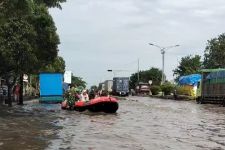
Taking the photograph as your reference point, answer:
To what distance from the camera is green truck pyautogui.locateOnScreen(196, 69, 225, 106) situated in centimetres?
5131

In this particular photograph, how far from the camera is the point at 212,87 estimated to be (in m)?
53.9

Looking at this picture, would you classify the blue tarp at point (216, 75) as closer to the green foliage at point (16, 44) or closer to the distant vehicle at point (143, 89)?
the green foliage at point (16, 44)

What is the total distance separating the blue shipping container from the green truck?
529 inches

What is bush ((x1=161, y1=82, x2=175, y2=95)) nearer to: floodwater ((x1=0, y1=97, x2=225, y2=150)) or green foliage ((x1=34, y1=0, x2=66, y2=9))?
floodwater ((x1=0, y1=97, x2=225, y2=150))

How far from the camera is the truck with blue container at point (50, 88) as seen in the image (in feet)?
174

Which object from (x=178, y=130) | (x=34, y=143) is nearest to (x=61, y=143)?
(x=34, y=143)

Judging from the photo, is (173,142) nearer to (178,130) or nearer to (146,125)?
(178,130)

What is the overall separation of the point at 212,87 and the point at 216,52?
27.1m

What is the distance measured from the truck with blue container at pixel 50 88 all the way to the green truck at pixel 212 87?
13435 millimetres

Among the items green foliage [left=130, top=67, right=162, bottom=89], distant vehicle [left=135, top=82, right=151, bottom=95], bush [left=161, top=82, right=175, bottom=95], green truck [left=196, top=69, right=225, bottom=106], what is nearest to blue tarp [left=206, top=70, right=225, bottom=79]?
green truck [left=196, top=69, right=225, bottom=106]

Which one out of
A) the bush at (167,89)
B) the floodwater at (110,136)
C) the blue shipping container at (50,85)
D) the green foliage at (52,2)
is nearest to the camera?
the floodwater at (110,136)

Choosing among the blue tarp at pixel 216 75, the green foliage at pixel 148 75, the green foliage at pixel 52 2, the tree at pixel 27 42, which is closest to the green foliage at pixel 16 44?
the tree at pixel 27 42

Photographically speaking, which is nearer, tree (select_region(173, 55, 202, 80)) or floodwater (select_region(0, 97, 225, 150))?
floodwater (select_region(0, 97, 225, 150))

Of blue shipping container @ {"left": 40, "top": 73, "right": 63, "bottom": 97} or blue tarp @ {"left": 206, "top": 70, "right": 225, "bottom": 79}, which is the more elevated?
blue tarp @ {"left": 206, "top": 70, "right": 225, "bottom": 79}
